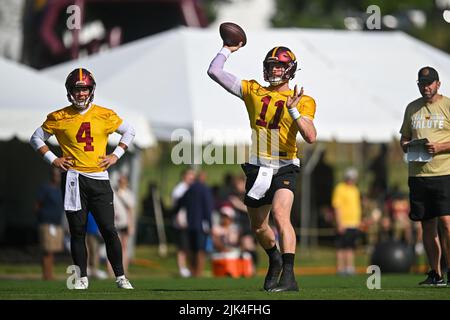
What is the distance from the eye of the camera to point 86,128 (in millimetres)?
11570

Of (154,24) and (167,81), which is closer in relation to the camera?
(167,81)

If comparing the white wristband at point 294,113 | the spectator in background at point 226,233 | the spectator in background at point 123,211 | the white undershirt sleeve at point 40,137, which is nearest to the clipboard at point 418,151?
the white wristband at point 294,113

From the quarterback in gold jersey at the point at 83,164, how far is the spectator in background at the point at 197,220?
1007 cm

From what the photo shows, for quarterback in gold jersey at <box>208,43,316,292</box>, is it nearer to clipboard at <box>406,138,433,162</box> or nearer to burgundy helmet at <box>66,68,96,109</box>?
burgundy helmet at <box>66,68,96,109</box>

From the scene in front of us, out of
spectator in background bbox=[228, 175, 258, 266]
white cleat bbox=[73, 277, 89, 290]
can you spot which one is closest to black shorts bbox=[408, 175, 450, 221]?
white cleat bbox=[73, 277, 89, 290]

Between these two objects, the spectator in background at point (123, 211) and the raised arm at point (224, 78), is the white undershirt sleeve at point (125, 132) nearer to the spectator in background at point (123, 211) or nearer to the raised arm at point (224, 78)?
the raised arm at point (224, 78)

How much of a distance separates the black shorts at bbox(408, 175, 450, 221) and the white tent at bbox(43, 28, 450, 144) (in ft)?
35.5

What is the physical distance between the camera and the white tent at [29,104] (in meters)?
20.7

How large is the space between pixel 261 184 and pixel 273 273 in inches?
36.8

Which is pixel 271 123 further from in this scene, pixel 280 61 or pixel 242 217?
pixel 242 217

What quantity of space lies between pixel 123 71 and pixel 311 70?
4.06 m
